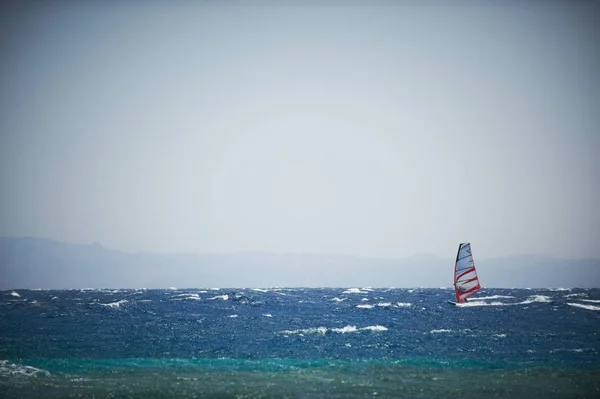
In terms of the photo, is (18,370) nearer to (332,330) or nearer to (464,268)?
(332,330)

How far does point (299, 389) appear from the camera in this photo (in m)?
25.0

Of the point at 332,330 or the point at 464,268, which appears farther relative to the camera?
the point at 464,268

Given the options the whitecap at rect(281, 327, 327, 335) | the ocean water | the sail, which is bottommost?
the whitecap at rect(281, 327, 327, 335)

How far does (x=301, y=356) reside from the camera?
1377 inches

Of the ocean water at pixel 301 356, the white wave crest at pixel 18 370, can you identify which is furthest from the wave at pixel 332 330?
the white wave crest at pixel 18 370

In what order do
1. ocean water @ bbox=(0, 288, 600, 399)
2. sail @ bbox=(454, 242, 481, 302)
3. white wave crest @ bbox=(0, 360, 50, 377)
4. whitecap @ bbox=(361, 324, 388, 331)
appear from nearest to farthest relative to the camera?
ocean water @ bbox=(0, 288, 600, 399), white wave crest @ bbox=(0, 360, 50, 377), whitecap @ bbox=(361, 324, 388, 331), sail @ bbox=(454, 242, 481, 302)

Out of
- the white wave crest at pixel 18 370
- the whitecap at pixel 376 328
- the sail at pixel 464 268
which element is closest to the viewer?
the white wave crest at pixel 18 370

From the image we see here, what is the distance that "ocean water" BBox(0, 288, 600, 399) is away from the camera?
987 inches

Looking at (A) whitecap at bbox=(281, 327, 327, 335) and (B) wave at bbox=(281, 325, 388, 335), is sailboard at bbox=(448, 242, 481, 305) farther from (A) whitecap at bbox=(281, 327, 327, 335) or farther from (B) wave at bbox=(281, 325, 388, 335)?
(A) whitecap at bbox=(281, 327, 327, 335)

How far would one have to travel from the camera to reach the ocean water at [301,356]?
25062 millimetres

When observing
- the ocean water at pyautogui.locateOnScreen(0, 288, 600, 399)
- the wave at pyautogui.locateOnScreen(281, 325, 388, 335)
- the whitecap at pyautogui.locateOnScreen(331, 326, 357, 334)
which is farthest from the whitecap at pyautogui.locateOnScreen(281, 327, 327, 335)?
the whitecap at pyautogui.locateOnScreen(331, 326, 357, 334)

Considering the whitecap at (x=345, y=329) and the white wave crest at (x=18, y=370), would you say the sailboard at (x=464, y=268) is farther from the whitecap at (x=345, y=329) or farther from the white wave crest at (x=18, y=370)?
the white wave crest at (x=18, y=370)

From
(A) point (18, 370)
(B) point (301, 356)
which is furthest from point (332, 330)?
(A) point (18, 370)

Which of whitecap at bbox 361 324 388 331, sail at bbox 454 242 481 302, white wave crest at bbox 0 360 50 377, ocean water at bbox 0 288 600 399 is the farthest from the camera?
sail at bbox 454 242 481 302
